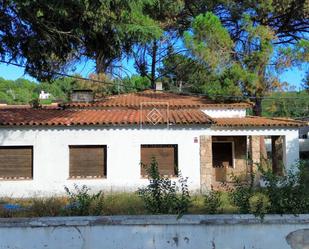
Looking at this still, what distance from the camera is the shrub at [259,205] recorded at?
668cm

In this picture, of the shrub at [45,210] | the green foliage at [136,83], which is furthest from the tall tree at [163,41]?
the shrub at [45,210]

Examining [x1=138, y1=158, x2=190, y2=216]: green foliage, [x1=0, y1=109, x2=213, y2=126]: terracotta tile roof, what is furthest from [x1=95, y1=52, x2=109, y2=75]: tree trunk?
[x1=138, y1=158, x2=190, y2=216]: green foliage

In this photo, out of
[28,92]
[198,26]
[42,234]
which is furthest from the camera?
[28,92]

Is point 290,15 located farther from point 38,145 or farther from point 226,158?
point 38,145

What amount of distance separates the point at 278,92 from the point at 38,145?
13.8 metres

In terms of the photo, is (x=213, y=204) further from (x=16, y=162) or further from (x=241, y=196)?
(x=16, y=162)

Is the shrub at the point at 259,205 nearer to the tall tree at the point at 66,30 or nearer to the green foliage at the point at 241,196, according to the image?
the green foliage at the point at 241,196

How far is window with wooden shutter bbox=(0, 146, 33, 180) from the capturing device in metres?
18.5

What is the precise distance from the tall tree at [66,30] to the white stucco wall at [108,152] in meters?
5.64

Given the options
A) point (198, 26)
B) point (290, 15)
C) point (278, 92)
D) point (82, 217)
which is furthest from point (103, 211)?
point (290, 15)

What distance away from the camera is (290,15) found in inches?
1002

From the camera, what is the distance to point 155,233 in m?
6.61

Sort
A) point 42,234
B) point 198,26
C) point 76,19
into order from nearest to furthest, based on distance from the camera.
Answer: point 42,234 → point 76,19 → point 198,26

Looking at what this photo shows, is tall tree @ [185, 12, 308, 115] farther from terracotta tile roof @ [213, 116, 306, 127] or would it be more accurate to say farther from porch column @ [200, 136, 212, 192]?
porch column @ [200, 136, 212, 192]
